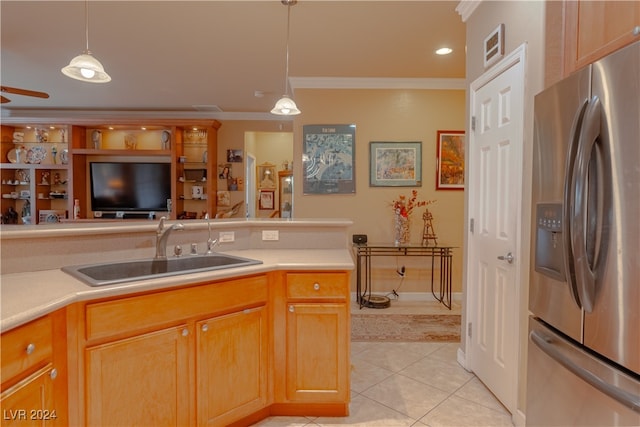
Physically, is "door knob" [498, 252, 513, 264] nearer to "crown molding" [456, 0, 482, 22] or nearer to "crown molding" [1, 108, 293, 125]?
"crown molding" [456, 0, 482, 22]

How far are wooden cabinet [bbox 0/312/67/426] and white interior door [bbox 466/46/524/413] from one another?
2158mm

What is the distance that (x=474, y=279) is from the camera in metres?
2.58

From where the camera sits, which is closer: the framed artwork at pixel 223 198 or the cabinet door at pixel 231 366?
the cabinet door at pixel 231 366

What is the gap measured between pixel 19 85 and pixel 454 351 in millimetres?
6161

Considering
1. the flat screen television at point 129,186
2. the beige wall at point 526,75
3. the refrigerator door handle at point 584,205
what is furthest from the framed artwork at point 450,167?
the flat screen television at point 129,186

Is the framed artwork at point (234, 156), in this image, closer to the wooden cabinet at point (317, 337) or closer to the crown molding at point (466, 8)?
the crown molding at point (466, 8)

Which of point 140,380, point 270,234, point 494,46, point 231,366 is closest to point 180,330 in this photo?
point 140,380

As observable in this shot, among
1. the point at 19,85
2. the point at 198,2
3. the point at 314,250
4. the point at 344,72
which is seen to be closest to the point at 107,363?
the point at 314,250

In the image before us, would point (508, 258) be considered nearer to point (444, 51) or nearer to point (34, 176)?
point (444, 51)

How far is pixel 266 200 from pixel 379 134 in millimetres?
3639

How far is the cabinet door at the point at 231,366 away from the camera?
1729 millimetres

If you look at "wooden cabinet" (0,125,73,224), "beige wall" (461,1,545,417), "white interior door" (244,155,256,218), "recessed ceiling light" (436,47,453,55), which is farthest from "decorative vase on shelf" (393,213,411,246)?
"wooden cabinet" (0,125,73,224)

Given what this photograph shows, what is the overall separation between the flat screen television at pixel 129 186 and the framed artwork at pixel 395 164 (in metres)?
3.71

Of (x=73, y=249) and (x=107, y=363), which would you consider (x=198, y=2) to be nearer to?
(x=73, y=249)
